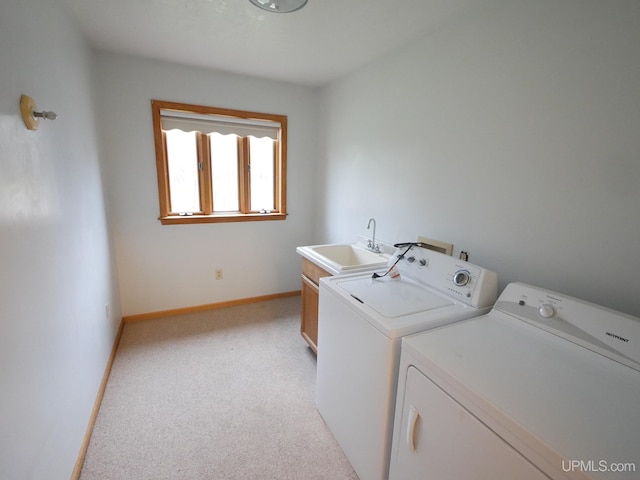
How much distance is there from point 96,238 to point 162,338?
3.43ft

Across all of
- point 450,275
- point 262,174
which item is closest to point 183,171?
point 262,174

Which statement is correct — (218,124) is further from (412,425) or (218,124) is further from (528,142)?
(412,425)

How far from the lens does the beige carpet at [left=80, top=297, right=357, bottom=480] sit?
1474mm

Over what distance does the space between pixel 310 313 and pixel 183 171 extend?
185cm

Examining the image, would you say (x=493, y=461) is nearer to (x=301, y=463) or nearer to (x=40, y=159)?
(x=301, y=463)

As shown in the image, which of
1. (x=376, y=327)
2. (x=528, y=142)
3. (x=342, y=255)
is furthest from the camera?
(x=342, y=255)

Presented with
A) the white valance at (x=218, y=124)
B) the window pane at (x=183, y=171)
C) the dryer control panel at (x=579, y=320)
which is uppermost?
the white valance at (x=218, y=124)

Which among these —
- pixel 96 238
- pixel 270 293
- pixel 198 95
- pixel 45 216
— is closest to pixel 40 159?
pixel 45 216

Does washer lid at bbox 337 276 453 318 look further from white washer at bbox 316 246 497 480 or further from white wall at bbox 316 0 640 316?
white wall at bbox 316 0 640 316

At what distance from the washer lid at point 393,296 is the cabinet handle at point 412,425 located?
1.14 ft

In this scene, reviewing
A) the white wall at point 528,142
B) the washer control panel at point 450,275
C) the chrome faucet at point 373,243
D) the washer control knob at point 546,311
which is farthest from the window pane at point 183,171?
the washer control knob at point 546,311

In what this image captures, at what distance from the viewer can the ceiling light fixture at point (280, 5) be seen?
1528 millimetres

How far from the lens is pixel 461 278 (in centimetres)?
140

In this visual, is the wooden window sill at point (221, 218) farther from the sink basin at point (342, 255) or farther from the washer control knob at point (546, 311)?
the washer control knob at point (546, 311)
